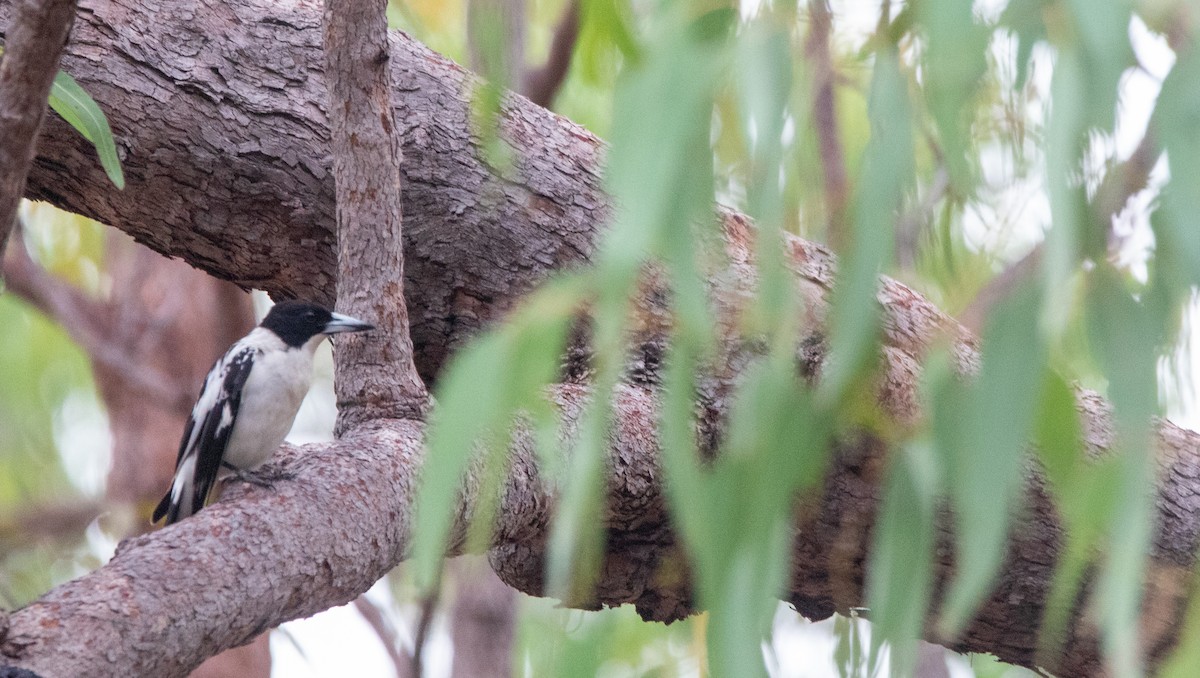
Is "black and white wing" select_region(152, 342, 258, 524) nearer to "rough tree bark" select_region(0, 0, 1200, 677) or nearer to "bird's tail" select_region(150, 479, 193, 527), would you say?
"bird's tail" select_region(150, 479, 193, 527)

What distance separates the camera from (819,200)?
1235 mm

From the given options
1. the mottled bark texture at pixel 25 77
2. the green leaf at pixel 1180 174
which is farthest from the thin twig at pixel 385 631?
the green leaf at pixel 1180 174

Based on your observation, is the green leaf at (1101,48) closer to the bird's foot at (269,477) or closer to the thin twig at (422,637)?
the bird's foot at (269,477)

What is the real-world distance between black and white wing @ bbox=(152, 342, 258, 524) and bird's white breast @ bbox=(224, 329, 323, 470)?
0.02 m

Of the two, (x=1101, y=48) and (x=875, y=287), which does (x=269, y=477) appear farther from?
(x=1101, y=48)

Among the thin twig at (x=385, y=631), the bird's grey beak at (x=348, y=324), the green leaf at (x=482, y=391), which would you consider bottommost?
the green leaf at (x=482, y=391)

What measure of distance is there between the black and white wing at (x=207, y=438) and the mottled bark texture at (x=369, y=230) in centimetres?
84

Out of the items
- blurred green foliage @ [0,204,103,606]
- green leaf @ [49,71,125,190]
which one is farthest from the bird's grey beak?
blurred green foliage @ [0,204,103,606]

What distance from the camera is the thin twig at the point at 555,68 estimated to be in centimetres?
338

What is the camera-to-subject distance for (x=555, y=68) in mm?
3432

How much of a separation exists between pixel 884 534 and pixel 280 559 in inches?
36.0

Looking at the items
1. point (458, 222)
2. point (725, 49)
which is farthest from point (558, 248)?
point (725, 49)

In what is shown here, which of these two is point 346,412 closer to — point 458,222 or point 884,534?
point 458,222

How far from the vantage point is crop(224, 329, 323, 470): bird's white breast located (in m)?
2.92
